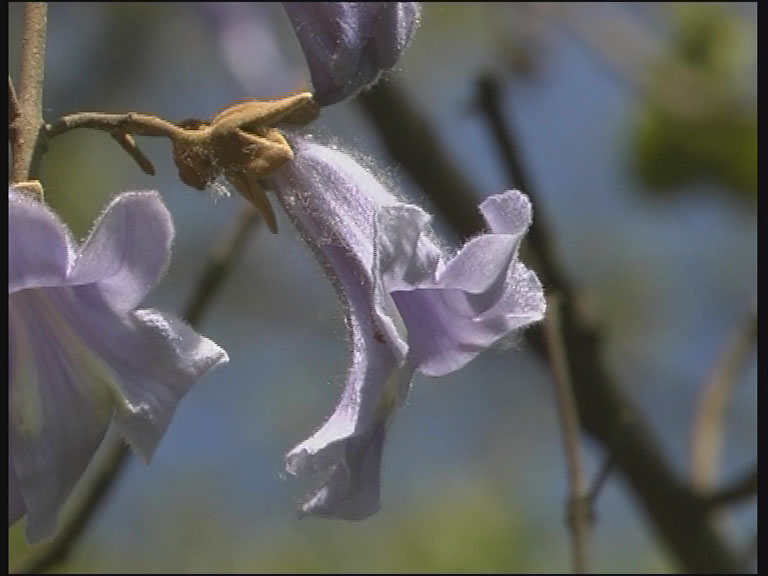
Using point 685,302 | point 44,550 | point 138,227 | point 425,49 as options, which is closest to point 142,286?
point 138,227

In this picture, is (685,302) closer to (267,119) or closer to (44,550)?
(44,550)

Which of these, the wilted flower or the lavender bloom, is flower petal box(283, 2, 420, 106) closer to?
the wilted flower

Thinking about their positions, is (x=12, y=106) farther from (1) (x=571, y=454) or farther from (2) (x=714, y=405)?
(2) (x=714, y=405)

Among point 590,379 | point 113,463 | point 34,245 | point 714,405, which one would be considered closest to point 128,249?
point 34,245

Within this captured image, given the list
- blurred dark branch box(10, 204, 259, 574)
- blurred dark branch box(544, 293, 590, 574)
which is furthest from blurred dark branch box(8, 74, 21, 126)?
blurred dark branch box(544, 293, 590, 574)

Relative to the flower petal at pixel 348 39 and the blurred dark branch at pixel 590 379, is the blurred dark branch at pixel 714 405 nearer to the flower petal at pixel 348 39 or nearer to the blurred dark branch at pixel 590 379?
the blurred dark branch at pixel 590 379

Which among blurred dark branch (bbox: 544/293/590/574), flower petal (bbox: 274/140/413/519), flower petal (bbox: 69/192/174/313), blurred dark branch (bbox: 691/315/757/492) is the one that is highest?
flower petal (bbox: 69/192/174/313)
